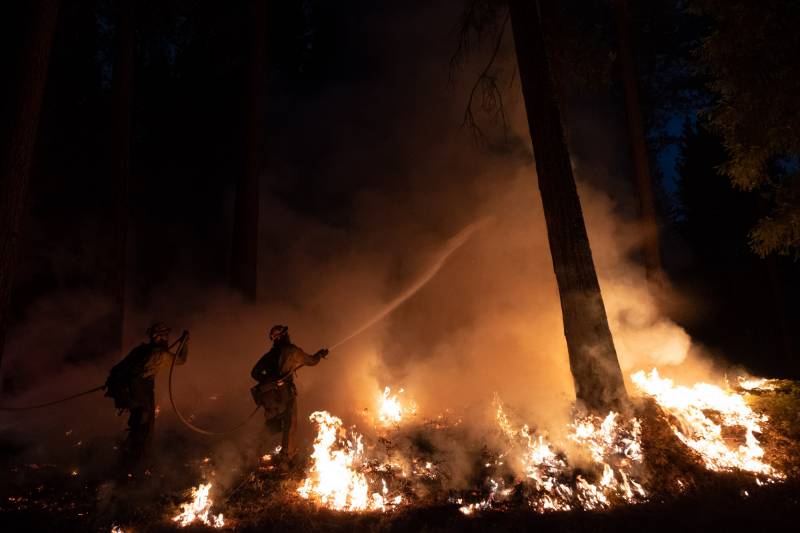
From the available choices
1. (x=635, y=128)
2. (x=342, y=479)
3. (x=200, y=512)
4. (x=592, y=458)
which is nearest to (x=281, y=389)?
(x=342, y=479)

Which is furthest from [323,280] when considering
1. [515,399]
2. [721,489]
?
[721,489]

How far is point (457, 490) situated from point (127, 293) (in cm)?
1398

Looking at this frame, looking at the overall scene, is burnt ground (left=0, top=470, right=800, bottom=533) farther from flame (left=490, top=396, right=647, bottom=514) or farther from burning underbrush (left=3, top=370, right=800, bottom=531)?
flame (left=490, top=396, right=647, bottom=514)

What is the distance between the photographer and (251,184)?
1120cm

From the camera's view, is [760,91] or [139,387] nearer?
[139,387]

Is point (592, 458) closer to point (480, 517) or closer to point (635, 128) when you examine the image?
point (480, 517)

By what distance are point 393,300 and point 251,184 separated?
4.77 metres

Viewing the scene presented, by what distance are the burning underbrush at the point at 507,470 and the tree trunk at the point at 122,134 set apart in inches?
236

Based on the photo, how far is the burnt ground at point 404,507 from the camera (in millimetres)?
5242

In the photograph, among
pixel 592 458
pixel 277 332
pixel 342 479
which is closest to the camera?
pixel 342 479

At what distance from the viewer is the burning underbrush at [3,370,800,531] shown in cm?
560

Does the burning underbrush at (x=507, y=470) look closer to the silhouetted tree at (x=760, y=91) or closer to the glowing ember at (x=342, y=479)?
the glowing ember at (x=342, y=479)

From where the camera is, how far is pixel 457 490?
5.99m

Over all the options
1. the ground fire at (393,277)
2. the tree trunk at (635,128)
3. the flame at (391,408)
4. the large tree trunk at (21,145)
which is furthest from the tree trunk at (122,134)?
the tree trunk at (635,128)
